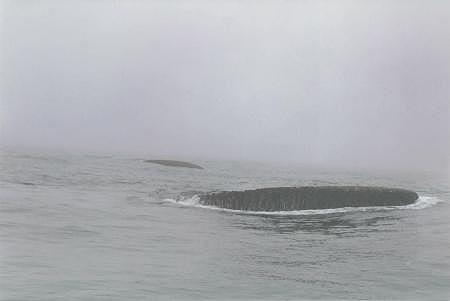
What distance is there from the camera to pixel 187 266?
13820 mm

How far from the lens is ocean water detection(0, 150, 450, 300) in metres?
11.6

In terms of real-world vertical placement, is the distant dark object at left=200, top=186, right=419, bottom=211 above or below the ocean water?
above

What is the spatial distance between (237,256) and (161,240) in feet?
10.7

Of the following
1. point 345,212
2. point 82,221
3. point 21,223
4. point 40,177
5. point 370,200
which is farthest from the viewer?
point 40,177

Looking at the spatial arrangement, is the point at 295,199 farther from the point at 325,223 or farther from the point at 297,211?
the point at 325,223

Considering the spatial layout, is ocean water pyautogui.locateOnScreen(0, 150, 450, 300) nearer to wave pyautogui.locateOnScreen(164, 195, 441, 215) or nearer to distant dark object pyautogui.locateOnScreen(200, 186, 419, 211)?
wave pyautogui.locateOnScreen(164, 195, 441, 215)

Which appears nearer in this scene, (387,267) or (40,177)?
(387,267)

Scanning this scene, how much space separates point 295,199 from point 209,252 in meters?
14.3

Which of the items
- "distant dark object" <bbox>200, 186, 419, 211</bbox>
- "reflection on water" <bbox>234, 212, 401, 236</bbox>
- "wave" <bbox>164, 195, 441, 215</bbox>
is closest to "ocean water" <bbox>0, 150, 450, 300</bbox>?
"reflection on water" <bbox>234, 212, 401, 236</bbox>

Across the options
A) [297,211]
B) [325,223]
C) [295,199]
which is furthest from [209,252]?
[295,199]

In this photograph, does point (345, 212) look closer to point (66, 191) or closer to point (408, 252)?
point (408, 252)

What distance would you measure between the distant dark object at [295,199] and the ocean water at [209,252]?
1.46m

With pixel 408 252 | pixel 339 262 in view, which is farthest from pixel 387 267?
pixel 408 252

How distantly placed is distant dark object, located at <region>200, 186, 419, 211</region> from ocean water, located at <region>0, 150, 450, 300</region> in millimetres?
1459
